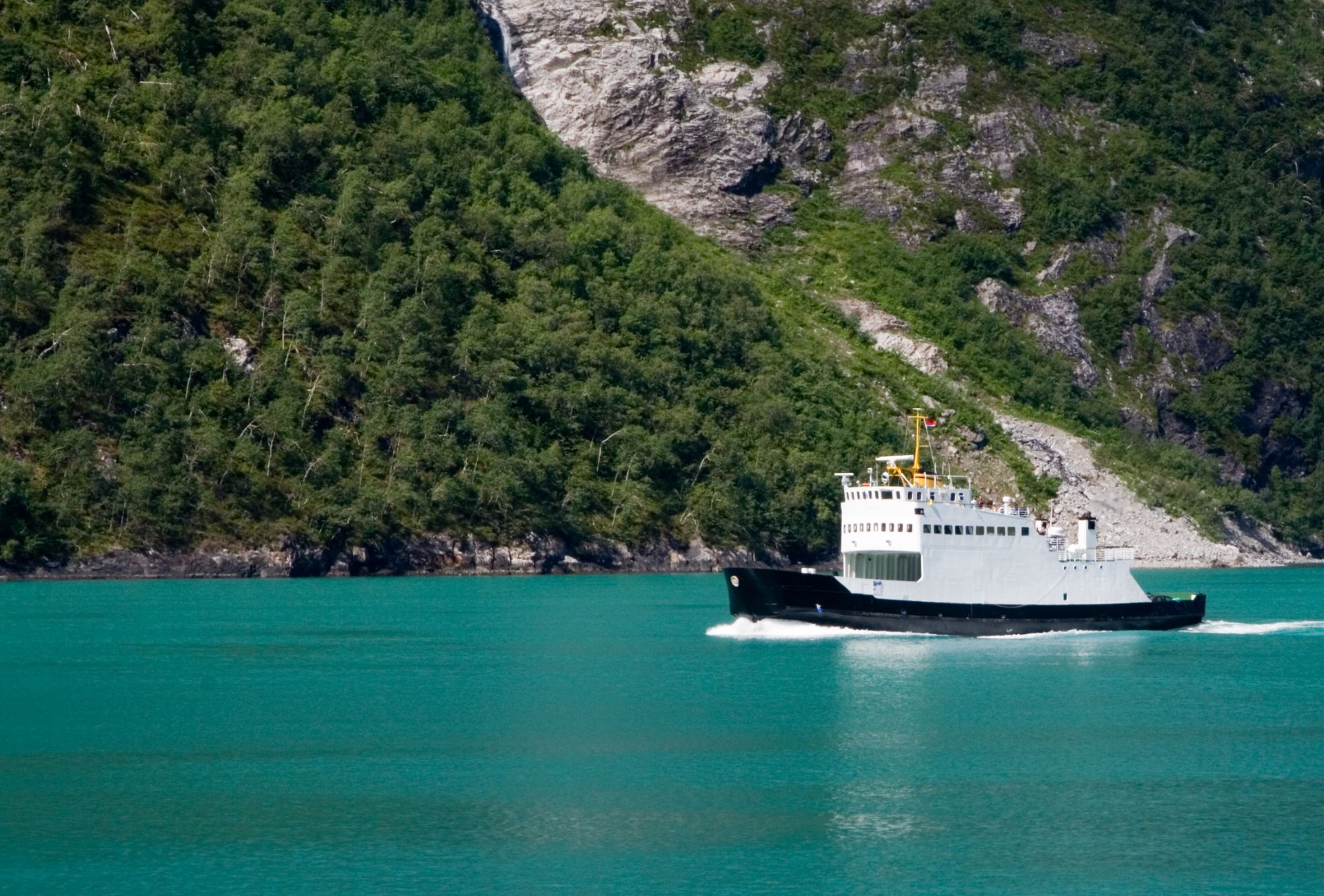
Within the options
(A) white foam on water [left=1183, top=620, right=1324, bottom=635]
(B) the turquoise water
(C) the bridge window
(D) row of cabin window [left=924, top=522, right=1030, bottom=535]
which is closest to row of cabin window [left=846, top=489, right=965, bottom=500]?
(D) row of cabin window [left=924, top=522, right=1030, bottom=535]

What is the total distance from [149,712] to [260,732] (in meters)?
7.25

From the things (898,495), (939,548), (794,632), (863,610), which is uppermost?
(898,495)

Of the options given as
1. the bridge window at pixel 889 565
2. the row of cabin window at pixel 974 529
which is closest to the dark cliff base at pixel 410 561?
the bridge window at pixel 889 565

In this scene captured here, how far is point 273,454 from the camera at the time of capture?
17262 cm

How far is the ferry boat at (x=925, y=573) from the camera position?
340ft

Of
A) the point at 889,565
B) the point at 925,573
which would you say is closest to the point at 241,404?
the point at 889,565

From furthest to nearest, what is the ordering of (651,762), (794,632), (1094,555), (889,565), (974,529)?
(1094,555) < (794,632) < (974,529) < (889,565) < (651,762)

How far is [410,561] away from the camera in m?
176

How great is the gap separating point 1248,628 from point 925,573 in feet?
101

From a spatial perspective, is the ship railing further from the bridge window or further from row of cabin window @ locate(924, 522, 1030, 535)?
the bridge window

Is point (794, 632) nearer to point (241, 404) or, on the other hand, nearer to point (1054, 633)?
point (1054, 633)

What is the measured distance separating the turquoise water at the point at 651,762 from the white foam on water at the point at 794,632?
24 cm

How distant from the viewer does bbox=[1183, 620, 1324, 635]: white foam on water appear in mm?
120062

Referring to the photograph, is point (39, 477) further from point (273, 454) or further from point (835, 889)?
point (835, 889)
